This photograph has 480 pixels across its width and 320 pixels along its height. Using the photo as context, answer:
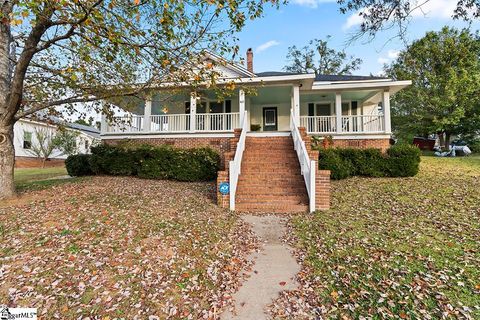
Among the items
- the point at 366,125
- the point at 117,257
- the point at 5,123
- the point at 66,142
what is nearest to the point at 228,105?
the point at 366,125

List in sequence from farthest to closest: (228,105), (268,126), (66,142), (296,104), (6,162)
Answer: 1. (66,142)
2. (268,126)
3. (228,105)
4. (296,104)
5. (6,162)

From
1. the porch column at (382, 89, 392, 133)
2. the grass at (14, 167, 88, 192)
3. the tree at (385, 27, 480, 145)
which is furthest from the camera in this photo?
the tree at (385, 27, 480, 145)

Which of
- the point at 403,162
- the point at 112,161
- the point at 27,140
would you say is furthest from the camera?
the point at 27,140

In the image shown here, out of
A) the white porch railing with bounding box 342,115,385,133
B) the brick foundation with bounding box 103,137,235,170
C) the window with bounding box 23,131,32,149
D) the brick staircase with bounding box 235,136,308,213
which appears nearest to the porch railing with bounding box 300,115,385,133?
the white porch railing with bounding box 342,115,385,133

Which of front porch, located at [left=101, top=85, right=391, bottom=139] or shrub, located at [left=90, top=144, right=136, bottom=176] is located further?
front porch, located at [left=101, top=85, right=391, bottom=139]

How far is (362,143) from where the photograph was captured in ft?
39.2

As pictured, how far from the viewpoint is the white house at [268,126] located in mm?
7035

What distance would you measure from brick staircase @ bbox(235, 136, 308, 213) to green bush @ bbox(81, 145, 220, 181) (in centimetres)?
163

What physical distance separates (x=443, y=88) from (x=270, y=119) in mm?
14608

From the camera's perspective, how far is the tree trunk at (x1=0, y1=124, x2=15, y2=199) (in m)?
6.01

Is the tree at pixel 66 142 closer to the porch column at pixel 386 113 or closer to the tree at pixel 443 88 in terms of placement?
the porch column at pixel 386 113

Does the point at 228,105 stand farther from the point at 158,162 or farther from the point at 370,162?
the point at 370,162

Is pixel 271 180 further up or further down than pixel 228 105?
further down

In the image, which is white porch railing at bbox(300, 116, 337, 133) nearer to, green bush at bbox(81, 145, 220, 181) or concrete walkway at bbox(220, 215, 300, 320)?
green bush at bbox(81, 145, 220, 181)
